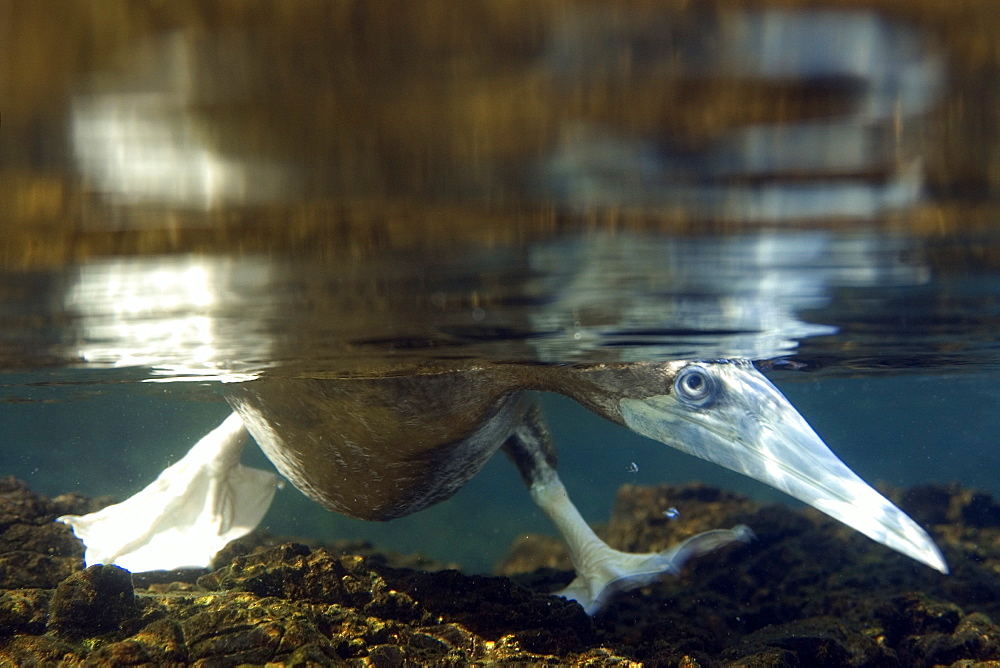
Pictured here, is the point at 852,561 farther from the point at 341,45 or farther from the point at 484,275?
the point at 341,45

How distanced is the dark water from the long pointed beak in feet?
2.12

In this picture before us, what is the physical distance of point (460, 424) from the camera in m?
4.43

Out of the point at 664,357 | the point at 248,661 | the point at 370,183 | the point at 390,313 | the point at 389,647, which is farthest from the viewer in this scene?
the point at 664,357

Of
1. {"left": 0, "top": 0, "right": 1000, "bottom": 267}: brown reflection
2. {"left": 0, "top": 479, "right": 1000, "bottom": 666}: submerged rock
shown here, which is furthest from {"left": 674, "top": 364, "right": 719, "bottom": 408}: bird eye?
{"left": 0, "top": 479, "right": 1000, "bottom": 666}: submerged rock

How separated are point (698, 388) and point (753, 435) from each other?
18.0 inches

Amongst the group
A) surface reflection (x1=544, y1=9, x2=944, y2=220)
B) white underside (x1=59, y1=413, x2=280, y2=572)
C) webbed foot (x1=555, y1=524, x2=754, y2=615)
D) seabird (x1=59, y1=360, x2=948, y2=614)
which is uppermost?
Result: surface reflection (x1=544, y1=9, x2=944, y2=220)

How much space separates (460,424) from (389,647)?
4.89ft

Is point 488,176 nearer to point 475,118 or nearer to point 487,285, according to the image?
point 475,118

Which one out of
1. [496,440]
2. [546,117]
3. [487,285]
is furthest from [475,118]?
[496,440]

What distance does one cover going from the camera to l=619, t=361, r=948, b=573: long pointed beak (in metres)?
3.60

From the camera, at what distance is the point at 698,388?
4.23 m

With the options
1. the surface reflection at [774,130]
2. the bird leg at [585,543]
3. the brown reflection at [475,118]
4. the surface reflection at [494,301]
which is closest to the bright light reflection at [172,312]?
the surface reflection at [494,301]

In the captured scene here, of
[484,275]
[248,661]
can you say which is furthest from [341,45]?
[248,661]

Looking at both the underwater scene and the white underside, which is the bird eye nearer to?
the underwater scene
